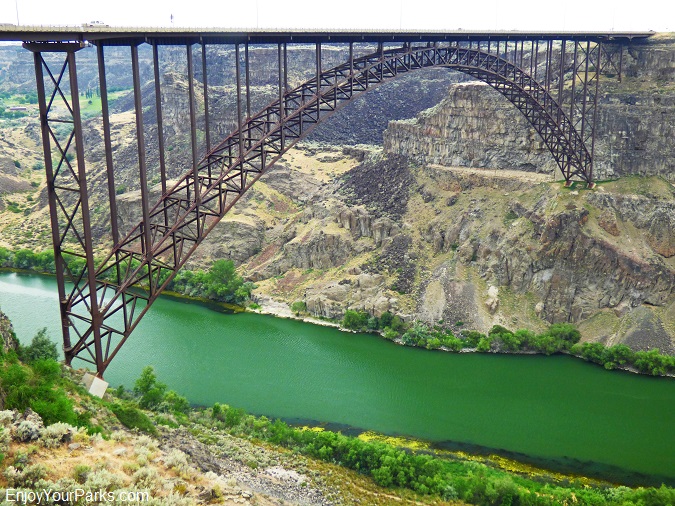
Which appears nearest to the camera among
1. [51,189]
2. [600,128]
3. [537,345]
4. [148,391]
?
[51,189]

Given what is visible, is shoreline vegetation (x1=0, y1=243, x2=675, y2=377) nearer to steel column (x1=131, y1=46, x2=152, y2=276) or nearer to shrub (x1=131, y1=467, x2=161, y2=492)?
steel column (x1=131, y1=46, x2=152, y2=276)

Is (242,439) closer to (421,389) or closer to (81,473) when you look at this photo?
(81,473)

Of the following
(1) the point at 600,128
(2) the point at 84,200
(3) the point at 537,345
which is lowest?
(3) the point at 537,345

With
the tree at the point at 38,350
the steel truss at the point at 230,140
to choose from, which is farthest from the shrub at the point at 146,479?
the tree at the point at 38,350

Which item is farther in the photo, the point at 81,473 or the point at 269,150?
the point at 269,150

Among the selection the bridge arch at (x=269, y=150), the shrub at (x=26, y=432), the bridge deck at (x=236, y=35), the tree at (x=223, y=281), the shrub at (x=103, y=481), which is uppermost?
the bridge deck at (x=236, y=35)

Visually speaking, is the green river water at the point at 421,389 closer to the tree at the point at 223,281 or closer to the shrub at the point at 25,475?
the tree at the point at 223,281

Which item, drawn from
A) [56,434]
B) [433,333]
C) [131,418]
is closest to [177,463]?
[56,434]

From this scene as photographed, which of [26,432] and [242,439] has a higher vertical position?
[26,432]
